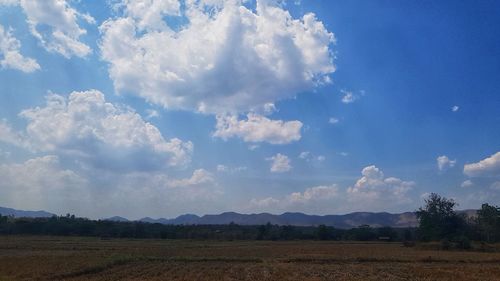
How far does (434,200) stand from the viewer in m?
109

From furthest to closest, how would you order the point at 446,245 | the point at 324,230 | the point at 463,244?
1. the point at 324,230
2. the point at 446,245
3. the point at 463,244

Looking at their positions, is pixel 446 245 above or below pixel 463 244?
below

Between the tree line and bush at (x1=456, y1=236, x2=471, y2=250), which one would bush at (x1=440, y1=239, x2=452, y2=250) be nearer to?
bush at (x1=456, y1=236, x2=471, y2=250)

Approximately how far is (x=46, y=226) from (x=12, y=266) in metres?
101

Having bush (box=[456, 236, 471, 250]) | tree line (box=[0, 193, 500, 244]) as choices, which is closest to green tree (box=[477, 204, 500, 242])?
tree line (box=[0, 193, 500, 244])

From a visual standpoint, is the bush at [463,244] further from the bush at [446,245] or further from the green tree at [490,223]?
the green tree at [490,223]

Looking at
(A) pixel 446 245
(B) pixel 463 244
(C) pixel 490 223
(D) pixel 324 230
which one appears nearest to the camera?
(B) pixel 463 244

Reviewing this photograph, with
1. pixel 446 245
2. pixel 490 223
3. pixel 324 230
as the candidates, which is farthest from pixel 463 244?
pixel 324 230

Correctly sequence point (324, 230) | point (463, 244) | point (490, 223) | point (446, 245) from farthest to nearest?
1. point (324, 230)
2. point (490, 223)
3. point (446, 245)
4. point (463, 244)

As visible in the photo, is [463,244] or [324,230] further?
[324,230]

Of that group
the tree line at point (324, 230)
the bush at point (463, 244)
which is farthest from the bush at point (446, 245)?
the tree line at point (324, 230)

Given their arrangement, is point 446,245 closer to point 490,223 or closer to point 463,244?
point 463,244

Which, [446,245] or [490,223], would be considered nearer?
[446,245]

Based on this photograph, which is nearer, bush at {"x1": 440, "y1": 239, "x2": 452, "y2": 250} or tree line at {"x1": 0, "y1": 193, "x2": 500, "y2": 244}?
bush at {"x1": 440, "y1": 239, "x2": 452, "y2": 250}
